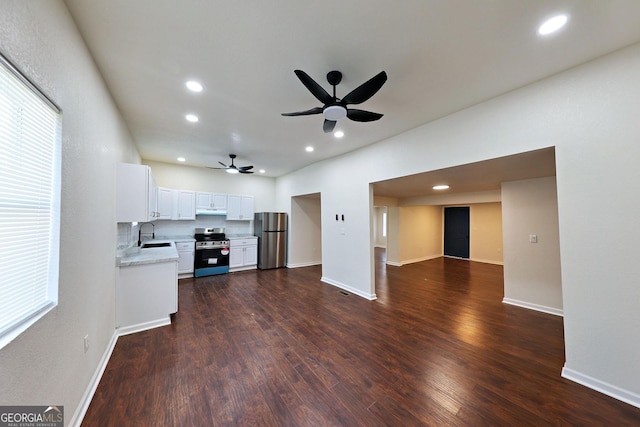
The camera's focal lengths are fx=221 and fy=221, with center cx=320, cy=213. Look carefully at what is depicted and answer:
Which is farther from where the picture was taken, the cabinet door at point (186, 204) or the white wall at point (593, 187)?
the cabinet door at point (186, 204)

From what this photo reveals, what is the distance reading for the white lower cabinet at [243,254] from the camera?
19.7 feet

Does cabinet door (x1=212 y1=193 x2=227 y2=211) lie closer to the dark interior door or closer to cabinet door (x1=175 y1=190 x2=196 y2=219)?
cabinet door (x1=175 y1=190 x2=196 y2=219)

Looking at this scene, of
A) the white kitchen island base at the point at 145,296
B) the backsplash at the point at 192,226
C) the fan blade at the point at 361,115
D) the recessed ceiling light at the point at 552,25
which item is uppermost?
the recessed ceiling light at the point at 552,25

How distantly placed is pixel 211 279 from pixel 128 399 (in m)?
3.66

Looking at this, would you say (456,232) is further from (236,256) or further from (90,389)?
(90,389)

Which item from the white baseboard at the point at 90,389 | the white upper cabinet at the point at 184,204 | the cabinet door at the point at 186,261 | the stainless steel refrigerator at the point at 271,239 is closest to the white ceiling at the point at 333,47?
the white baseboard at the point at 90,389

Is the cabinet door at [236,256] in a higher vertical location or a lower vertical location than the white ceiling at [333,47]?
lower

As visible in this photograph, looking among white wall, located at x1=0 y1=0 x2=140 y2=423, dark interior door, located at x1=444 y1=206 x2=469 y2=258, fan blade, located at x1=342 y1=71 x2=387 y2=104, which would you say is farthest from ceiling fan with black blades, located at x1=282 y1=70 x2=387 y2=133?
dark interior door, located at x1=444 y1=206 x2=469 y2=258

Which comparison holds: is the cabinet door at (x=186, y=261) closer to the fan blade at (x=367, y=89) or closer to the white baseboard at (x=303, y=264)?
the white baseboard at (x=303, y=264)

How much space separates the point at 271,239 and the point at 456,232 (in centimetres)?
674

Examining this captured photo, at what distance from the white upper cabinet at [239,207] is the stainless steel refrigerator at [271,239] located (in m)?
0.27

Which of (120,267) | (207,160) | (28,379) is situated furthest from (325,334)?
(207,160)

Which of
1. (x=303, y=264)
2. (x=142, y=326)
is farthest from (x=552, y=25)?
(x=303, y=264)

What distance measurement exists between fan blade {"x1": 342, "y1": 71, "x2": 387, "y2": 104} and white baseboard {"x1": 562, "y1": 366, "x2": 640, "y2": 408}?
122 inches
